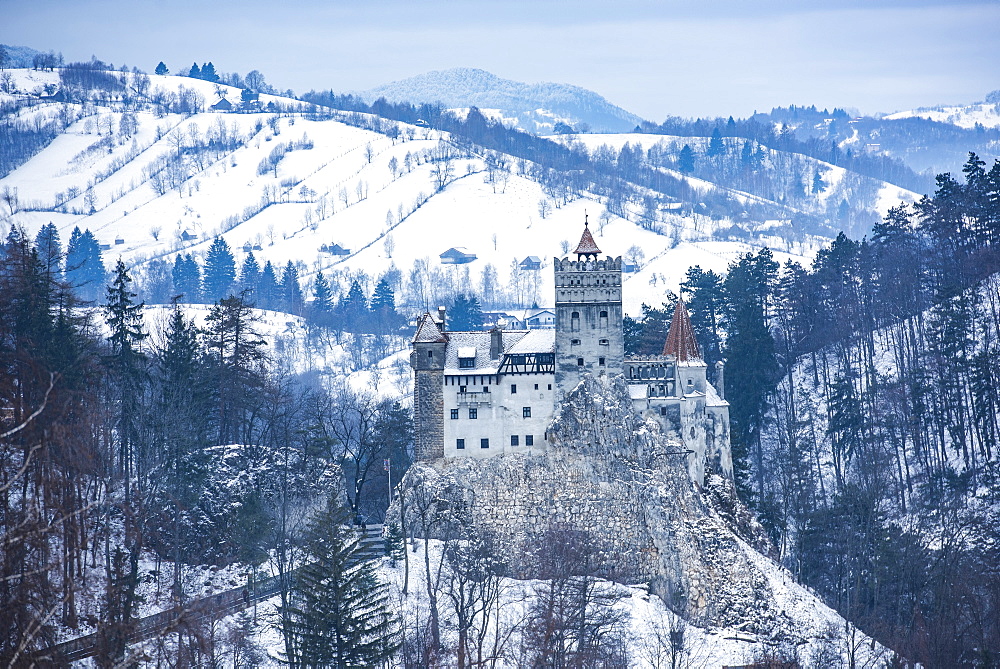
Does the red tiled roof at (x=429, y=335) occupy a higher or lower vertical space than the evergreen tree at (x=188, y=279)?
lower

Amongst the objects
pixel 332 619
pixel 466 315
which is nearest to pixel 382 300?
pixel 466 315

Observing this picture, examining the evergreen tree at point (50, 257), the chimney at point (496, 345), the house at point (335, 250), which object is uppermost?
the house at point (335, 250)

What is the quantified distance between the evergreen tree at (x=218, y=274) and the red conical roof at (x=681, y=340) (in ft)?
348

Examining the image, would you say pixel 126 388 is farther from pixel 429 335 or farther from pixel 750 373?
pixel 750 373

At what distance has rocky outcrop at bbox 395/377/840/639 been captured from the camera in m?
71.9

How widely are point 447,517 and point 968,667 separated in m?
28.4

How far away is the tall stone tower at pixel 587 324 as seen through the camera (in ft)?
241

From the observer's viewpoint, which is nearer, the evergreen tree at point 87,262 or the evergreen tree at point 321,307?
the evergreen tree at point 321,307

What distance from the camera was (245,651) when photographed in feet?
202

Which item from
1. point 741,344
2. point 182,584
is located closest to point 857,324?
point 741,344

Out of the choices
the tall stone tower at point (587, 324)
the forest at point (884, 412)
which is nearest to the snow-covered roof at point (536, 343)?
the tall stone tower at point (587, 324)

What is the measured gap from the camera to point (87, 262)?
19012 cm

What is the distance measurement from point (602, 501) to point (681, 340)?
10.7 metres

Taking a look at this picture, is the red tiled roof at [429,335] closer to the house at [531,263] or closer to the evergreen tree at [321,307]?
the evergreen tree at [321,307]
